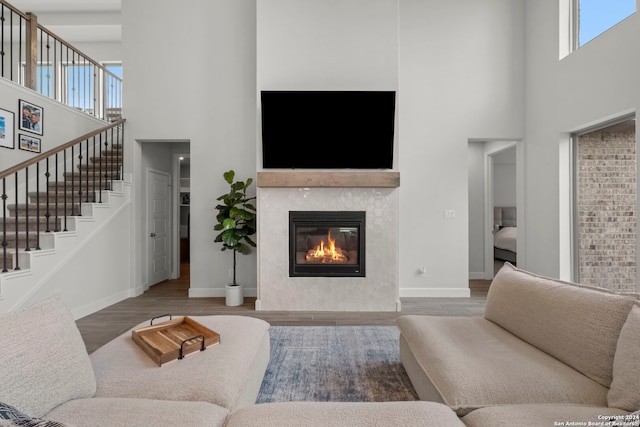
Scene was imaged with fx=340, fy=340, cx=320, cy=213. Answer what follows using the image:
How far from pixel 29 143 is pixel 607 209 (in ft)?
23.3

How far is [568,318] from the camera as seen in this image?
1.66 m

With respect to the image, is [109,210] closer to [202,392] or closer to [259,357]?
[259,357]

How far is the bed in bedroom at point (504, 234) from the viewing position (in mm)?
6297

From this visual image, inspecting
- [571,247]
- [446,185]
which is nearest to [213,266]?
[446,185]

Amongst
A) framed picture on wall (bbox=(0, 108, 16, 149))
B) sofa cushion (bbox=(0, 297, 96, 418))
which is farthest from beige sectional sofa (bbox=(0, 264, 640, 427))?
framed picture on wall (bbox=(0, 108, 16, 149))

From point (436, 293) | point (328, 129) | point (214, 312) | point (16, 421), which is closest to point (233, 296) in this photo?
point (214, 312)

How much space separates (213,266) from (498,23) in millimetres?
5452

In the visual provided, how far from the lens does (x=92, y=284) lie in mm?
4160

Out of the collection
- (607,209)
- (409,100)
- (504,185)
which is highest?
(409,100)

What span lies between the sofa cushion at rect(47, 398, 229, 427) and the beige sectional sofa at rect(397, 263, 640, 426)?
959 mm

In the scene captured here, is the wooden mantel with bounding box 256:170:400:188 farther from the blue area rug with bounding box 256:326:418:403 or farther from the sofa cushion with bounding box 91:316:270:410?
the sofa cushion with bounding box 91:316:270:410

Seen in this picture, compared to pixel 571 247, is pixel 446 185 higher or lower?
higher

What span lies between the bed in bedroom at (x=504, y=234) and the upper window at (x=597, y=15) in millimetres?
3427

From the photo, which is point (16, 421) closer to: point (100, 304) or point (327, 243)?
point (327, 243)
